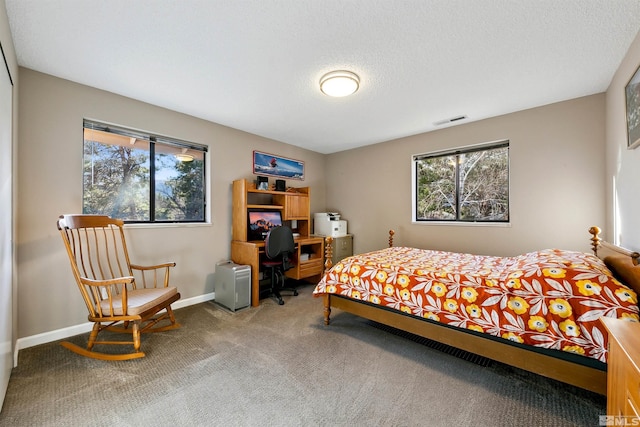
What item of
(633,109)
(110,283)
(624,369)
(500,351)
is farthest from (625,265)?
(110,283)

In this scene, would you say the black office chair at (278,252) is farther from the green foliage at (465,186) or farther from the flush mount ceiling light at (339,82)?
the green foliage at (465,186)

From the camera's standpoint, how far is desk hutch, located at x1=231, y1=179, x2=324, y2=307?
3.34m

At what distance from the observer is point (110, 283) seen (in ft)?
6.43

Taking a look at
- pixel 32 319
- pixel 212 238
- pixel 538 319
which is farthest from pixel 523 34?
pixel 32 319

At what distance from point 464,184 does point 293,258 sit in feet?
9.22

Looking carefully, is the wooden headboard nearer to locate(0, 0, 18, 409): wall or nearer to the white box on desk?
the white box on desk

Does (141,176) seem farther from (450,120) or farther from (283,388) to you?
(450,120)

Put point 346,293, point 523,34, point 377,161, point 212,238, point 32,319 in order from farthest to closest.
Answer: point 377,161, point 212,238, point 346,293, point 32,319, point 523,34

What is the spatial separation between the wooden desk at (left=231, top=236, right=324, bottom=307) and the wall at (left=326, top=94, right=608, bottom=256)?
53.4 inches

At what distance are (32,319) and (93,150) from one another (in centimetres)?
171

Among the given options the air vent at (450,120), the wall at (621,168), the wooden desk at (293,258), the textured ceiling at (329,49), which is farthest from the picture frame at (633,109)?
the wooden desk at (293,258)

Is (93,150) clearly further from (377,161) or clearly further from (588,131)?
(588,131)

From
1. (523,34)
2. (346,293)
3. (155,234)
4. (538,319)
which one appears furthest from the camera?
(155,234)

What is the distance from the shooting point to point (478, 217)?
3.53 metres
